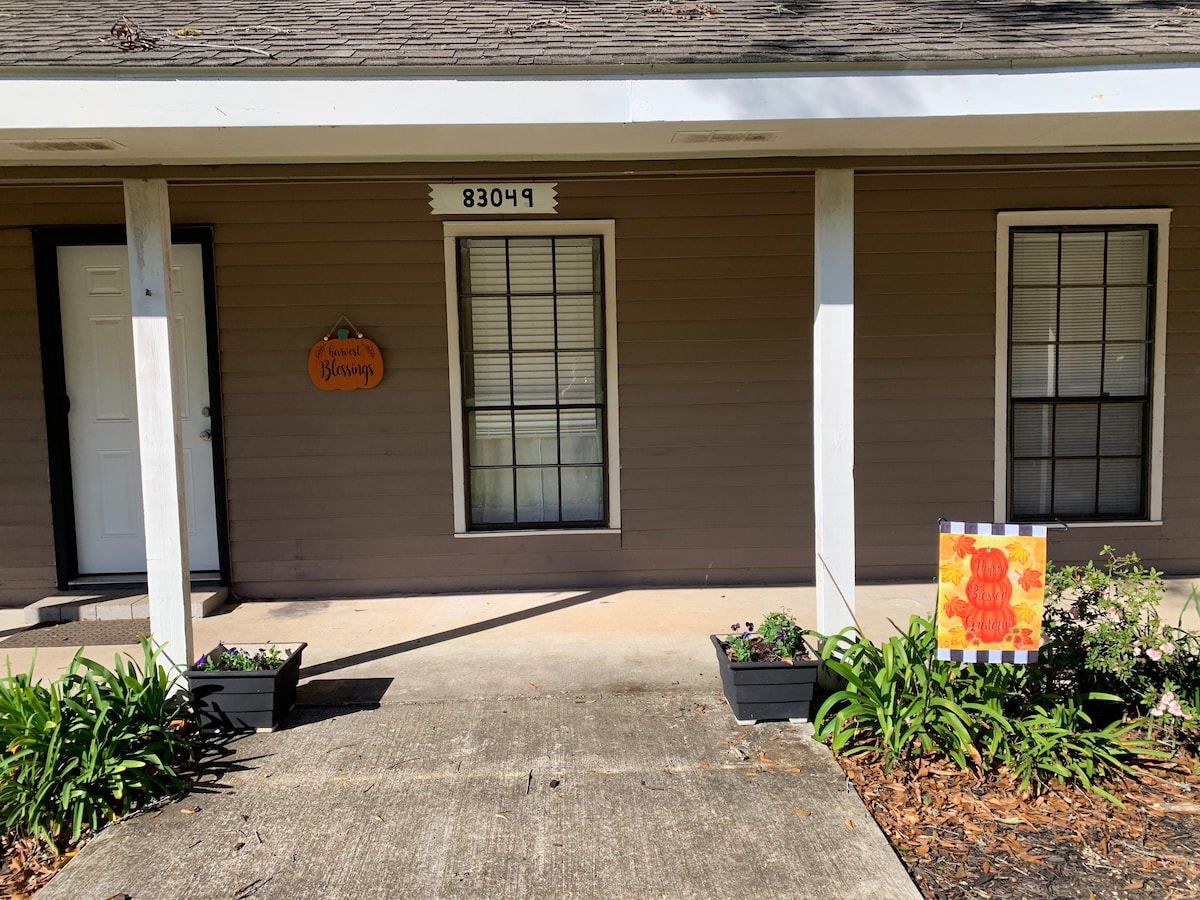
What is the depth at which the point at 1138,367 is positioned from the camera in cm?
602

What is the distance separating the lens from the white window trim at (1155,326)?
5.83 metres

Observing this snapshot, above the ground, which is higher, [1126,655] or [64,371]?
[64,371]

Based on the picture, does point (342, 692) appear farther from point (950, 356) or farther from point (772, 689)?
point (950, 356)

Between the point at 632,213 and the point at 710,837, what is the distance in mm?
3913

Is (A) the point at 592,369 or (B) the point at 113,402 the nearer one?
(B) the point at 113,402

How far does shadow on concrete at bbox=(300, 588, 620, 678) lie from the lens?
4.62m

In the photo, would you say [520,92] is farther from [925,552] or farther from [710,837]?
[925,552]

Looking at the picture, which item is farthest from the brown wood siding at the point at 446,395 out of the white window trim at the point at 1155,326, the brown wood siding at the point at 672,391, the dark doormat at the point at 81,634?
the white window trim at the point at 1155,326

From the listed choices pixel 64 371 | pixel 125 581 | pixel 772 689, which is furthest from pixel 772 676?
pixel 64 371

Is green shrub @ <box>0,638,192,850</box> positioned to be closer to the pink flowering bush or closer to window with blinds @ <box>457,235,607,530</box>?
window with blinds @ <box>457,235,607,530</box>

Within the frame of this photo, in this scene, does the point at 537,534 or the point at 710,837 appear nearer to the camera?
the point at 710,837

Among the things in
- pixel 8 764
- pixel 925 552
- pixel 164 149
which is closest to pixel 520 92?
pixel 164 149

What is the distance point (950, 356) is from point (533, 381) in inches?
105

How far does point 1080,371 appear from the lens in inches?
237
